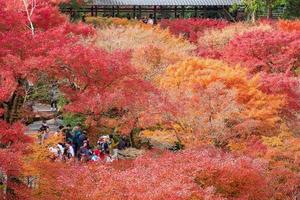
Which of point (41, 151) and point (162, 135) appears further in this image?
point (162, 135)

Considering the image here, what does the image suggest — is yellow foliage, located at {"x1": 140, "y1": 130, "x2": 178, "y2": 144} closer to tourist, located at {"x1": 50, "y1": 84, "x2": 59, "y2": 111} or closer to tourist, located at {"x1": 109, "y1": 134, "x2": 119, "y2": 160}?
tourist, located at {"x1": 109, "y1": 134, "x2": 119, "y2": 160}

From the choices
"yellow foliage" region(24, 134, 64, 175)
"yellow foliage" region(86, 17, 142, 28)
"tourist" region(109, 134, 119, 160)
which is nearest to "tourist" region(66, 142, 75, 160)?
"yellow foliage" region(24, 134, 64, 175)

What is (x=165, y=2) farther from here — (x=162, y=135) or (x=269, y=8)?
(x=162, y=135)

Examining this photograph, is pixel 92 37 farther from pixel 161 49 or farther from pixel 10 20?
pixel 10 20

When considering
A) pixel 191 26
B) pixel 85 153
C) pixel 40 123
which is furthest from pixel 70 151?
pixel 191 26

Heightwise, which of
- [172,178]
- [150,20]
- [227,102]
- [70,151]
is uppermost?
[227,102]

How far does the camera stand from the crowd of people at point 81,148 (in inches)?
810

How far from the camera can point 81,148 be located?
69.3 ft

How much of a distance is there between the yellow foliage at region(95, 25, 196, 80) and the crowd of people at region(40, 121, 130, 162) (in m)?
4.41

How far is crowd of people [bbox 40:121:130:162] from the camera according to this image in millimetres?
20562

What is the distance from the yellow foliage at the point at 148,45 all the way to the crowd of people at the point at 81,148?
4414 millimetres

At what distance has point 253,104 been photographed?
2272 cm

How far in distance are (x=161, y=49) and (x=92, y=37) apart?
15.3 ft

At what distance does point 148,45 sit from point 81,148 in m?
11.8
